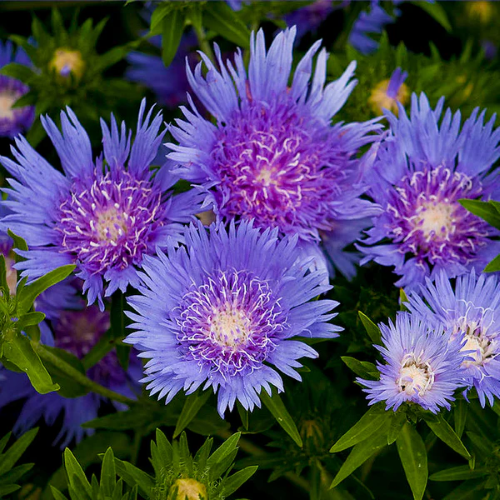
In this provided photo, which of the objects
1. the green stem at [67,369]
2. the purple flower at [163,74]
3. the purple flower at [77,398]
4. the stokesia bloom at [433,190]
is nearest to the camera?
the green stem at [67,369]

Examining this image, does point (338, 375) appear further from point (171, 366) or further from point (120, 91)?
point (120, 91)

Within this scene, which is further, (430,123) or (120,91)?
(120,91)

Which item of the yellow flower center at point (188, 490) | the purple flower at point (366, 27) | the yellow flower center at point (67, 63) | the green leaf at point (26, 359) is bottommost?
the yellow flower center at point (188, 490)

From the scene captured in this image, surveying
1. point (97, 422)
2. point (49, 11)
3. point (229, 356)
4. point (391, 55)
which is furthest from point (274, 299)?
point (49, 11)

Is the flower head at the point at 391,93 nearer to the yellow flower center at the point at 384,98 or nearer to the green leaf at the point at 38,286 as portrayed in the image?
the yellow flower center at the point at 384,98

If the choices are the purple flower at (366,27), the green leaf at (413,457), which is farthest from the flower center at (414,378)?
the purple flower at (366,27)

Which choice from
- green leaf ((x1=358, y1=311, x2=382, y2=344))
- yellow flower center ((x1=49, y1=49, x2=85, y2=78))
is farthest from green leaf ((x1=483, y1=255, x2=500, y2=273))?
yellow flower center ((x1=49, y1=49, x2=85, y2=78))

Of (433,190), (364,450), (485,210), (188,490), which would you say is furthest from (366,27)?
(188,490)
